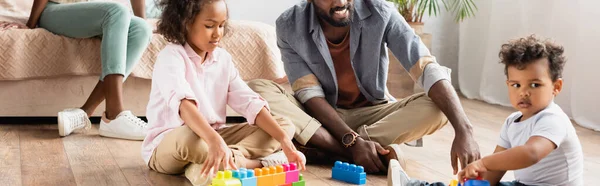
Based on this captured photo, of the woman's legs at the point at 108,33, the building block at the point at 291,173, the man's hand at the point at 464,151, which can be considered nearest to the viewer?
the building block at the point at 291,173

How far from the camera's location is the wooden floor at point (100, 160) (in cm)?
214

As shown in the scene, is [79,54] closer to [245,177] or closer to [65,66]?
[65,66]

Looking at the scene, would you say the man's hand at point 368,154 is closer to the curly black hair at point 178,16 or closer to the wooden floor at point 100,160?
the wooden floor at point 100,160

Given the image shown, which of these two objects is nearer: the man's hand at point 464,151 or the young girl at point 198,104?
the young girl at point 198,104

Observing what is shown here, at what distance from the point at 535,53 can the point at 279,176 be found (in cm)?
61

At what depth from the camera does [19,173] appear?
7.14ft

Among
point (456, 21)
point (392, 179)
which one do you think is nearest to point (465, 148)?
point (392, 179)

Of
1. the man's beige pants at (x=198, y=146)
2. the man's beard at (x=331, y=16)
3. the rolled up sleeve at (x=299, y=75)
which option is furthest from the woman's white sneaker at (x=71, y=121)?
the man's beard at (x=331, y=16)

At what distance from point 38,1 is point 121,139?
26.5 inches

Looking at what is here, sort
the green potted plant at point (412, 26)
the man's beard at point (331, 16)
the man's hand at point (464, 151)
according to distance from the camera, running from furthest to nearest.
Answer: the green potted plant at point (412, 26), the man's beard at point (331, 16), the man's hand at point (464, 151)

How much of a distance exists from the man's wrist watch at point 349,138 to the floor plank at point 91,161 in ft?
2.07

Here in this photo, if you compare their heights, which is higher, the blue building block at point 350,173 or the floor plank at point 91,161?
the blue building block at point 350,173

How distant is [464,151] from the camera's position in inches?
82.9

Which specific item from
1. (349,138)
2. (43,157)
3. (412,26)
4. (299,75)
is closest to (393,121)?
(349,138)
